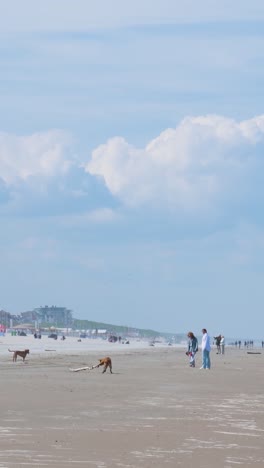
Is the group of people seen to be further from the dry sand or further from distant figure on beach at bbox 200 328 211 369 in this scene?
the dry sand

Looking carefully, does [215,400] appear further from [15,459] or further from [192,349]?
[192,349]

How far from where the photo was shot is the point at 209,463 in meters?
11.1

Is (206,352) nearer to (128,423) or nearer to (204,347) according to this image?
(204,347)

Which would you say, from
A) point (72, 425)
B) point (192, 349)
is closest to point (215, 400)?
point (72, 425)

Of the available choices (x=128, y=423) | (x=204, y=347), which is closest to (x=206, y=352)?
(x=204, y=347)

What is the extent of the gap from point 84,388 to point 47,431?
29.4 feet

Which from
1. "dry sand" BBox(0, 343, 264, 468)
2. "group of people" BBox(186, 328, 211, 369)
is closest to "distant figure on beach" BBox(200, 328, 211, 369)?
"group of people" BBox(186, 328, 211, 369)

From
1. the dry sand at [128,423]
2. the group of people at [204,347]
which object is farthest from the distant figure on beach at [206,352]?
the dry sand at [128,423]

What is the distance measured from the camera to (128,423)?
1511 cm

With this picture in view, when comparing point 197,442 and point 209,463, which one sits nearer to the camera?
point 209,463

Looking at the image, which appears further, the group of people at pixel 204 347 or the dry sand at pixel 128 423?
the group of people at pixel 204 347

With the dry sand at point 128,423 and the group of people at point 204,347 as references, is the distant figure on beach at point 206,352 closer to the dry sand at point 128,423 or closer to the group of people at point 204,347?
the group of people at point 204,347

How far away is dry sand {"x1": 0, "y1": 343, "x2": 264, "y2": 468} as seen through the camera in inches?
449

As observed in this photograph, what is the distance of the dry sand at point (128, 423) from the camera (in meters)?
11.4
